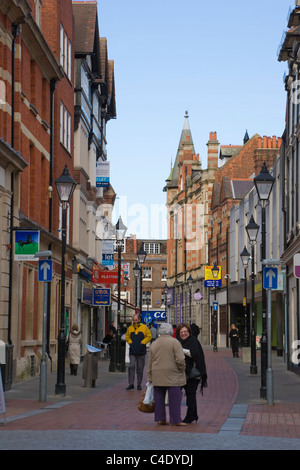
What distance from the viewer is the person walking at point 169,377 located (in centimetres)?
1384

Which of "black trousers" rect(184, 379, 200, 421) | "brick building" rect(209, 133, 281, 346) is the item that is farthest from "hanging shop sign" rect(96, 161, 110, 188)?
"black trousers" rect(184, 379, 200, 421)

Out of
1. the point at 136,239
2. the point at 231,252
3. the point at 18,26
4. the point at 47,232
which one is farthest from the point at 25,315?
the point at 136,239

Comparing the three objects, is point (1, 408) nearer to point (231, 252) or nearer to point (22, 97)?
point (22, 97)

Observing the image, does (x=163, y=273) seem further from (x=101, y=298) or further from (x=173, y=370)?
(x=173, y=370)

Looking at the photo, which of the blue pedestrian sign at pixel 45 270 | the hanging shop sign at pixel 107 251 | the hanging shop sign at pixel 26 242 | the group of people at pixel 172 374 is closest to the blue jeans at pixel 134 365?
the hanging shop sign at pixel 26 242

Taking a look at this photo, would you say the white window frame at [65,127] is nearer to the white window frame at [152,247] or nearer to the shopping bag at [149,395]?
the shopping bag at [149,395]

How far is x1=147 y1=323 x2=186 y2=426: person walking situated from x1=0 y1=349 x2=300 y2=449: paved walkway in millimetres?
249

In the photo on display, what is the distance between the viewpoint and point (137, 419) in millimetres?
15094

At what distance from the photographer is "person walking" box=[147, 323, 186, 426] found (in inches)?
545

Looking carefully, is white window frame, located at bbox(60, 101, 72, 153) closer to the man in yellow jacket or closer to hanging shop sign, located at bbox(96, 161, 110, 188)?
hanging shop sign, located at bbox(96, 161, 110, 188)

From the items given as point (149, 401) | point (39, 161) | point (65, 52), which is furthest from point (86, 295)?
point (149, 401)

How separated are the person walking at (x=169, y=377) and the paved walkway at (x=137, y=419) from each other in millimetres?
249
